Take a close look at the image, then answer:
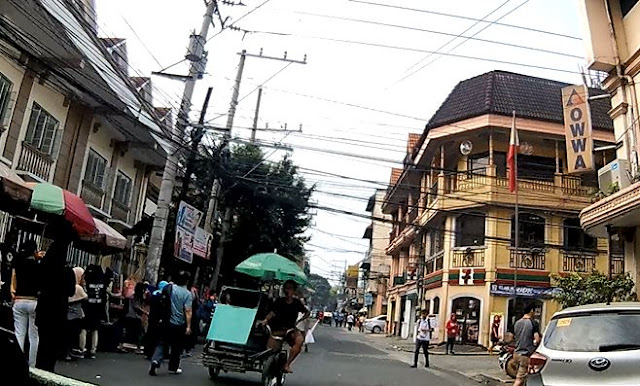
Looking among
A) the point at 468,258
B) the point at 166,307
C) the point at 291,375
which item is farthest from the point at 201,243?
the point at 468,258

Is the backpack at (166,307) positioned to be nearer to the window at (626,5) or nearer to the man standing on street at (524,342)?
the man standing on street at (524,342)

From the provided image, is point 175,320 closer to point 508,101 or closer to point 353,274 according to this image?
point 508,101

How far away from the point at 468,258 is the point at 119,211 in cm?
1438

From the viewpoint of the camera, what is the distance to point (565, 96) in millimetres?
14266

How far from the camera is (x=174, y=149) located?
15.4 metres

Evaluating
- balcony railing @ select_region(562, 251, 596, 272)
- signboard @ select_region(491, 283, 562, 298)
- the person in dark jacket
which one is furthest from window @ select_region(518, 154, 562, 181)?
the person in dark jacket

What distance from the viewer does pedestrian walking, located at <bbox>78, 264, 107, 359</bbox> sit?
1027 centimetres

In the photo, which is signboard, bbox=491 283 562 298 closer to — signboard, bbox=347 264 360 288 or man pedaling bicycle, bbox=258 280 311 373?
man pedaling bicycle, bbox=258 280 311 373

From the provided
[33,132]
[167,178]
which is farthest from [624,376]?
[33,132]

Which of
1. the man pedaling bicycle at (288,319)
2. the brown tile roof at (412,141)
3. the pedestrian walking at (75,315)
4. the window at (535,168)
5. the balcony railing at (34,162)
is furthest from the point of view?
the brown tile roof at (412,141)

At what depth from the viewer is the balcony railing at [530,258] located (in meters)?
25.6

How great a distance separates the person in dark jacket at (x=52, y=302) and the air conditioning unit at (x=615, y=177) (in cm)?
1018

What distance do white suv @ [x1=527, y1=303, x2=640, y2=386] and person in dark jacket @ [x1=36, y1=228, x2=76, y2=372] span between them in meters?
4.94

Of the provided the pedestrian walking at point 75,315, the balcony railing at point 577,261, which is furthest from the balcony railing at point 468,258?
the pedestrian walking at point 75,315
